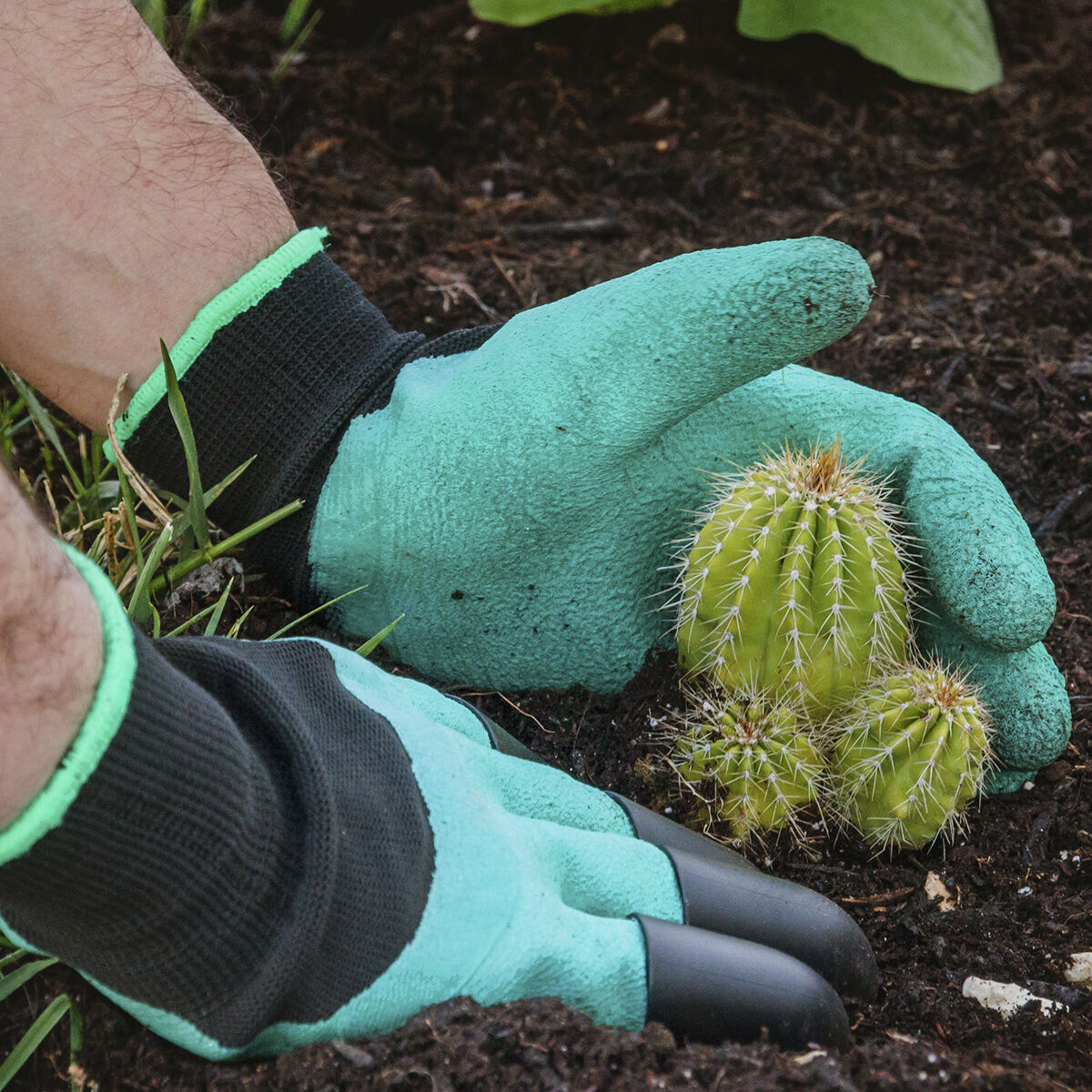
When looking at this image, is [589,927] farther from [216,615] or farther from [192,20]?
[192,20]

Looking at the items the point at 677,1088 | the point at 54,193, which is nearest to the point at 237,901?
the point at 677,1088

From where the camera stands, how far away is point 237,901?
95 centimetres

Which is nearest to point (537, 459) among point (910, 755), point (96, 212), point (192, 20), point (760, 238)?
point (910, 755)

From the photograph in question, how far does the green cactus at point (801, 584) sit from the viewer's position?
122cm

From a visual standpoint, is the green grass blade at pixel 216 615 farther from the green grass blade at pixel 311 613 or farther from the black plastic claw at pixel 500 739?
the black plastic claw at pixel 500 739

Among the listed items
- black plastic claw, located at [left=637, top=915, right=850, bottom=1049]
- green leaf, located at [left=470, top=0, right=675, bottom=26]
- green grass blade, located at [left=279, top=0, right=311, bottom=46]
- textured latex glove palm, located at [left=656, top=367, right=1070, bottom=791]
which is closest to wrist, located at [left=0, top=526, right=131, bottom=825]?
black plastic claw, located at [left=637, top=915, right=850, bottom=1049]

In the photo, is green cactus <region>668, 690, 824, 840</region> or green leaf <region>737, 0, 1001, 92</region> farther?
green leaf <region>737, 0, 1001, 92</region>

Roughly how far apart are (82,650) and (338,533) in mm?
609

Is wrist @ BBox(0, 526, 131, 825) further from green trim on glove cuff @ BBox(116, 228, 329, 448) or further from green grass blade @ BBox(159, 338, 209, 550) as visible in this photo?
green trim on glove cuff @ BBox(116, 228, 329, 448)

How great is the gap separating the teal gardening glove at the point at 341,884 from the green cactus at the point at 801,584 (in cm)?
24

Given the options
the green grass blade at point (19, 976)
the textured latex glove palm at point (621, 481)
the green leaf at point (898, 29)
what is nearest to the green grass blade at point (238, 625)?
the textured latex glove palm at point (621, 481)

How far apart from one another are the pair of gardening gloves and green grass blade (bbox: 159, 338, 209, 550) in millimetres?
93

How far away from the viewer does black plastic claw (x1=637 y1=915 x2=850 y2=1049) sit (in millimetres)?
1034

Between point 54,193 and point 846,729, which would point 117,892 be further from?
point 54,193
